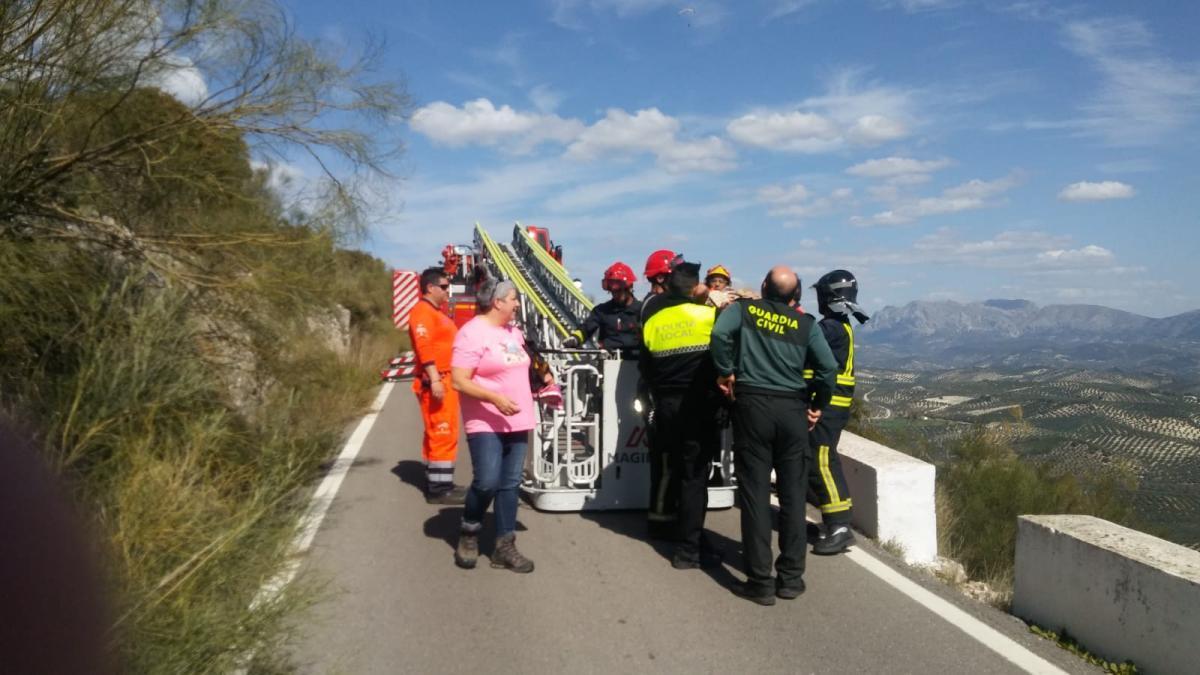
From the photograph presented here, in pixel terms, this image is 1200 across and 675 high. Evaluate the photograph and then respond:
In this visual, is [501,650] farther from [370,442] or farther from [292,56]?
[370,442]

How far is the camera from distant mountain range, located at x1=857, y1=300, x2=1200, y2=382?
49531mm

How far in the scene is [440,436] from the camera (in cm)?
821

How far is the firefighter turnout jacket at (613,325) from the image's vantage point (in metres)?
8.53

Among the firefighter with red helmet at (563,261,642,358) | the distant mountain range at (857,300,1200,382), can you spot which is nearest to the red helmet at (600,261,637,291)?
the firefighter with red helmet at (563,261,642,358)

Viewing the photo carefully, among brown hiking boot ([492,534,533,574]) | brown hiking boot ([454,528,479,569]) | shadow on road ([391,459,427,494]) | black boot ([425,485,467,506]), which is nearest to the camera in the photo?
brown hiking boot ([492,534,533,574])

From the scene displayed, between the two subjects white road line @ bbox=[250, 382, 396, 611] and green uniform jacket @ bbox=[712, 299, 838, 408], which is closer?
white road line @ bbox=[250, 382, 396, 611]

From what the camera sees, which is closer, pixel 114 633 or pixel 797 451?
pixel 114 633

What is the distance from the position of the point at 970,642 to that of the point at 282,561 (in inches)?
146

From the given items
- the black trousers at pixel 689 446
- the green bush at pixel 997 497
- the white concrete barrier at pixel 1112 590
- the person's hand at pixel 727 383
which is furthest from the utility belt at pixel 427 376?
the white concrete barrier at pixel 1112 590

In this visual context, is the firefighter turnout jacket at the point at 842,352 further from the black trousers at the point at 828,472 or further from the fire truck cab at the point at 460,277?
the fire truck cab at the point at 460,277

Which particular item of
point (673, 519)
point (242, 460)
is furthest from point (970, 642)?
point (242, 460)

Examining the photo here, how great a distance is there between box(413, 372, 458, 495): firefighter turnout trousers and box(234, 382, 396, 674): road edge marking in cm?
94

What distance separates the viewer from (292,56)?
26.8ft

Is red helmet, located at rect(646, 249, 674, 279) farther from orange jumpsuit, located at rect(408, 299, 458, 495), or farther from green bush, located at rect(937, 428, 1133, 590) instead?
green bush, located at rect(937, 428, 1133, 590)
